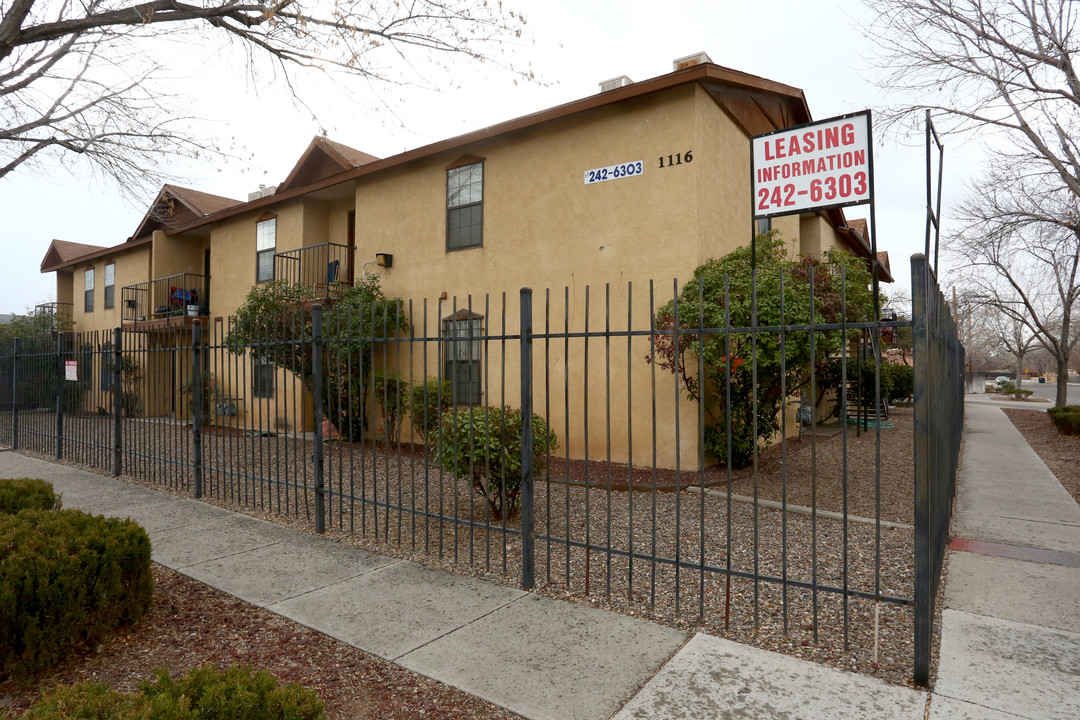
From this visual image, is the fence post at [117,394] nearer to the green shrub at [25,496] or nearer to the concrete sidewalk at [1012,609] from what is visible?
the green shrub at [25,496]

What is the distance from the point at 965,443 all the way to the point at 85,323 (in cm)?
2804

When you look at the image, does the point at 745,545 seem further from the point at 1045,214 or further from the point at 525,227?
the point at 1045,214

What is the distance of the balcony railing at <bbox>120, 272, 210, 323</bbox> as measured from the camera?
17969 millimetres

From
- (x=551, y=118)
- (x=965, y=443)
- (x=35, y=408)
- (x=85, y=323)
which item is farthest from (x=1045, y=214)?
(x=85, y=323)

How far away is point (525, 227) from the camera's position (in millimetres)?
10227

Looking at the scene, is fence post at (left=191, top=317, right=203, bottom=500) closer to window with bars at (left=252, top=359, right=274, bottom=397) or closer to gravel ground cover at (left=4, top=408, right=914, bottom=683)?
gravel ground cover at (left=4, top=408, right=914, bottom=683)

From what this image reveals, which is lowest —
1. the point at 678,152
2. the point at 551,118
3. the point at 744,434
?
the point at 744,434

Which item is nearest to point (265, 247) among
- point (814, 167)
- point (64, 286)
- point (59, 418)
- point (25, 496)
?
Answer: point (59, 418)

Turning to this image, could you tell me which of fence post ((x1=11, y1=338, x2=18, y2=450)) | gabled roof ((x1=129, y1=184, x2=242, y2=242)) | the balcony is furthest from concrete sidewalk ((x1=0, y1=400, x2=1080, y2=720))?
gabled roof ((x1=129, y1=184, x2=242, y2=242))

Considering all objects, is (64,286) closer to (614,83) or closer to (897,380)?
(614,83)

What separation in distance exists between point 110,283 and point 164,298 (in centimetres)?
459

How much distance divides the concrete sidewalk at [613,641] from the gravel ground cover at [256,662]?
11 cm

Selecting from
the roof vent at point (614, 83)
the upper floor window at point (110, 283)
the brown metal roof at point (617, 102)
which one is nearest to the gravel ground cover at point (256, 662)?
the brown metal roof at point (617, 102)

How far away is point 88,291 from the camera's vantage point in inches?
890
